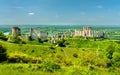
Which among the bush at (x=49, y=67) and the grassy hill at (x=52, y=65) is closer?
the grassy hill at (x=52, y=65)

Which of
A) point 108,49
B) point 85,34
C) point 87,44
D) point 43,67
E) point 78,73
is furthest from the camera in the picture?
point 85,34

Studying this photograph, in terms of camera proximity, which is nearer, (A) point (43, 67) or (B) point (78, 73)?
(B) point (78, 73)

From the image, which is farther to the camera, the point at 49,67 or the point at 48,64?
the point at 48,64

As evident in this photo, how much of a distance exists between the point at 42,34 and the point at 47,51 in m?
59.6

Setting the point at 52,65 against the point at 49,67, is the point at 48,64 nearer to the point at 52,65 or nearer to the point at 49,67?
the point at 52,65

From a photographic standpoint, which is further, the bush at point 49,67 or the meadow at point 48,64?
the bush at point 49,67

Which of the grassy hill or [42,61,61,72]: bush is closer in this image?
the grassy hill

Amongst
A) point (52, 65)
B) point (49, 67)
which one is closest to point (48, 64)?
point (52, 65)

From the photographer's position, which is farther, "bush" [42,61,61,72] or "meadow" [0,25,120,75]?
"bush" [42,61,61,72]

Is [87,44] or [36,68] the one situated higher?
[36,68]

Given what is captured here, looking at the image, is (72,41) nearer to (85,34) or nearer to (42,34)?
(42,34)

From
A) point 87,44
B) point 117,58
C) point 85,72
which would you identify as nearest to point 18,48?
point 117,58

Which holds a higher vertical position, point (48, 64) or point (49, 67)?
point (48, 64)

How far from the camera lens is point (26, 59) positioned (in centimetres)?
2923
